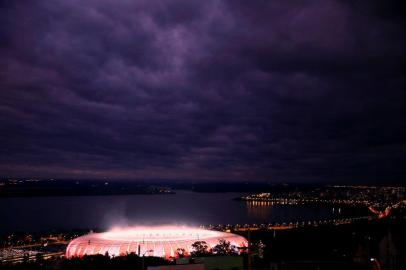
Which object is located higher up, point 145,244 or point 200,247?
point 145,244

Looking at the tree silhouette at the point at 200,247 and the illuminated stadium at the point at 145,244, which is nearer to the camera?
the tree silhouette at the point at 200,247

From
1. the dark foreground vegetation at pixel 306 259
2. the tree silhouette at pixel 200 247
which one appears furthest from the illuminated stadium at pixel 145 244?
the dark foreground vegetation at pixel 306 259

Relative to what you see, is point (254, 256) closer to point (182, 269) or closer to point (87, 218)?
point (182, 269)

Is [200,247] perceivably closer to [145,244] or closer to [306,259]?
[145,244]

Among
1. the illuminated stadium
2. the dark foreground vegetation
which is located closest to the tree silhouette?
the illuminated stadium

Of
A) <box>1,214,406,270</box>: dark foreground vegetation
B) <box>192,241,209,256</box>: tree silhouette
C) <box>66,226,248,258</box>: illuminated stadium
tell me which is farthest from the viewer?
<box>66,226,248,258</box>: illuminated stadium

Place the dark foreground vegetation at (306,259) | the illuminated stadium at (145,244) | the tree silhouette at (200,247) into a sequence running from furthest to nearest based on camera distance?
the illuminated stadium at (145,244), the tree silhouette at (200,247), the dark foreground vegetation at (306,259)

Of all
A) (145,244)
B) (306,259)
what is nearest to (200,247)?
(145,244)

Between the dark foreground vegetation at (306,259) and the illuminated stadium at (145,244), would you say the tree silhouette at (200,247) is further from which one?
the dark foreground vegetation at (306,259)

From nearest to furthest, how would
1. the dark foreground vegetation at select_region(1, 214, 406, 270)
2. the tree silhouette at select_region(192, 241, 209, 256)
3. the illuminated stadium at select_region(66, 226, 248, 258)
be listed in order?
the dark foreground vegetation at select_region(1, 214, 406, 270)
the tree silhouette at select_region(192, 241, 209, 256)
the illuminated stadium at select_region(66, 226, 248, 258)

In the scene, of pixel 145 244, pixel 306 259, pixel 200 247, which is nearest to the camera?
pixel 306 259

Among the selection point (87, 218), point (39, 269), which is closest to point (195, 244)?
point (39, 269)

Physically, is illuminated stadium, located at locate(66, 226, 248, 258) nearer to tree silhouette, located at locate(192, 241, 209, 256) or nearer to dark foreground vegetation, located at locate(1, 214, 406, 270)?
tree silhouette, located at locate(192, 241, 209, 256)

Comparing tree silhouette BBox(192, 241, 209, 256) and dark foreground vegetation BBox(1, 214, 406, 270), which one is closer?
dark foreground vegetation BBox(1, 214, 406, 270)
